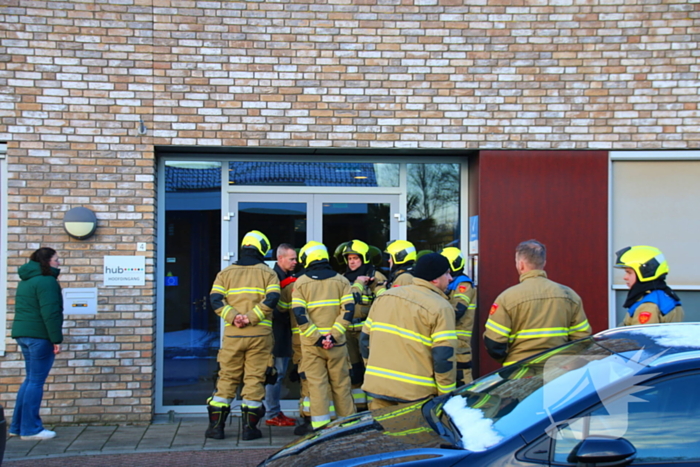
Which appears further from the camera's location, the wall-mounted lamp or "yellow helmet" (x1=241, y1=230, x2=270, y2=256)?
the wall-mounted lamp

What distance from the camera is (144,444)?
615cm

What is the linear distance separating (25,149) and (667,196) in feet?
22.6

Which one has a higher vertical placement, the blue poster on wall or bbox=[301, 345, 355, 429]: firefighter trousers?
the blue poster on wall

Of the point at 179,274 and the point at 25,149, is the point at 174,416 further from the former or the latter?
the point at 25,149

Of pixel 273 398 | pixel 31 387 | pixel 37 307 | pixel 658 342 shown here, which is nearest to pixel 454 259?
pixel 273 398

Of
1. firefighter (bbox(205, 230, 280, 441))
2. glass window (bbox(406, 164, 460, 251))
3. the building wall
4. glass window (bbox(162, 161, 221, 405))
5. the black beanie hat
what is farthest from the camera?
glass window (bbox(406, 164, 460, 251))

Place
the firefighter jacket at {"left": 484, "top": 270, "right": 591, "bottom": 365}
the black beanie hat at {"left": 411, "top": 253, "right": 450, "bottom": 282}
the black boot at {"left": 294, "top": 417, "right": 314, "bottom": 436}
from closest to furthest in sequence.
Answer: the black beanie hat at {"left": 411, "top": 253, "right": 450, "bottom": 282} < the firefighter jacket at {"left": 484, "top": 270, "right": 591, "bottom": 365} < the black boot at {"left": 294, "top": 417, "right": 314, "bottom": 436}

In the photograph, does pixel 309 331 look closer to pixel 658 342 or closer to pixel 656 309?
pixel 656 309

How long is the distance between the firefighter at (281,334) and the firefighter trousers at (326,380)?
73 cm

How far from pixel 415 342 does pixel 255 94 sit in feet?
12.1

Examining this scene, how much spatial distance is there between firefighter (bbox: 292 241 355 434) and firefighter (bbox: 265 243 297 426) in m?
0.57

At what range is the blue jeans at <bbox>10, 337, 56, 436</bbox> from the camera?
6.13 metres

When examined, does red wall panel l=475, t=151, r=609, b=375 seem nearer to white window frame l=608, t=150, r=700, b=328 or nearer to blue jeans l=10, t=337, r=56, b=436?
white window frame l=608, t=150, r=700, b=328

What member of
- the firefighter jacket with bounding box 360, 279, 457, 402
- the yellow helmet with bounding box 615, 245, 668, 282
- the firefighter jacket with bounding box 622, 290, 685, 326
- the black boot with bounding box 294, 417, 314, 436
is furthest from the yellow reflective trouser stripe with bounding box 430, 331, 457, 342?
the black boot with bounding box 294, 417, 314, 436
